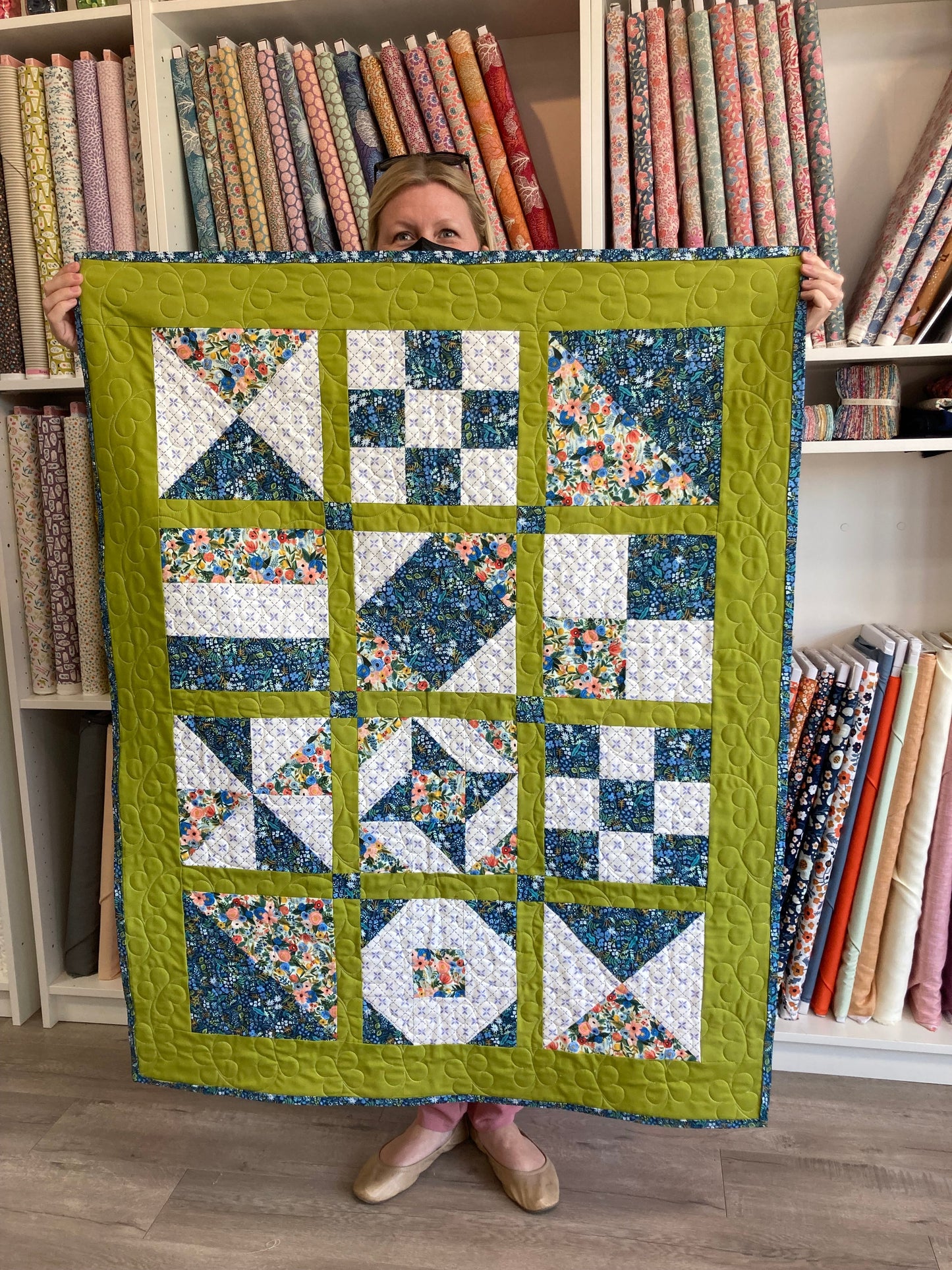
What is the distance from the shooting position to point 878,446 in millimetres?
1465

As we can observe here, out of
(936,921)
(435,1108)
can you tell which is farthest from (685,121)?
(435,1108)

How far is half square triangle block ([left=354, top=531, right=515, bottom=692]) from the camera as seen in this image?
4.07 ft

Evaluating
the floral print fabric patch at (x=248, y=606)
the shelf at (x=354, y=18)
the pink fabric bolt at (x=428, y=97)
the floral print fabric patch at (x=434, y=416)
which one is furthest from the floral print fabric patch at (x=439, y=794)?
the shelf at (x=354, y=18)

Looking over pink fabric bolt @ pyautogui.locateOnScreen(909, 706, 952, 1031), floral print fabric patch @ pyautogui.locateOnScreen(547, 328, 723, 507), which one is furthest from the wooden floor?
floral print fabric patch @ pyautogui.locateOnScreen(547, 328, 723, 507)

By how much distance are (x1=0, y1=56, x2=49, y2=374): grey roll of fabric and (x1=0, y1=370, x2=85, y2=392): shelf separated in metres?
0.02

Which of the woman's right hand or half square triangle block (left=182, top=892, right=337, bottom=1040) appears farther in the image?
half square triangle block (left=182, top=892, right=337, bottom=1040)

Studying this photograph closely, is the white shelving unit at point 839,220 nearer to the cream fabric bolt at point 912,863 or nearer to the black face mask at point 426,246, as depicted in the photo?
the cream fabric bolt at point 912,863

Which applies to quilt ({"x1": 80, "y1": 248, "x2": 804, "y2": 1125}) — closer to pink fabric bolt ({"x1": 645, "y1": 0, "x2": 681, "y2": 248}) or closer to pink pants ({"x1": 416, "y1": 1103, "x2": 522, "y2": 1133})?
pink pants ({"x1": 416, "y1": 1103, "x2": 522, "y2": 1133})

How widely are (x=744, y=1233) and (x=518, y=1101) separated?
1.20 feet

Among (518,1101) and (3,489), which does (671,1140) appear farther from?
A: (3,489)

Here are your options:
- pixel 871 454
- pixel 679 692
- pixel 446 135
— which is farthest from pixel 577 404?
pixel 871 454

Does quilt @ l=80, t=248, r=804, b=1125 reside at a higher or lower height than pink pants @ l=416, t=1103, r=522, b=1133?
higher

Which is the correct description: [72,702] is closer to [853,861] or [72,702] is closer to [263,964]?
[263,964]

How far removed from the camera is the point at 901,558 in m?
1.75
